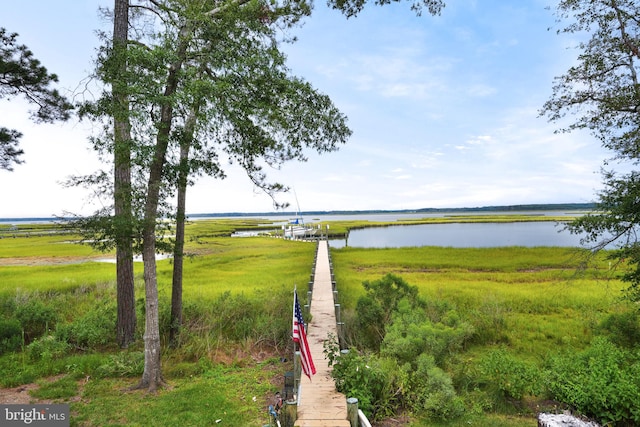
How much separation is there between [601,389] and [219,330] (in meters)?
9.36

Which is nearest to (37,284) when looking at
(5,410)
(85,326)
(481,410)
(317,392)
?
(85,326)

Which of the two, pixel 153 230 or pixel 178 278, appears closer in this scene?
pixel 153 230

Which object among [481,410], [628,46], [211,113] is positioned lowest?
[481,410]

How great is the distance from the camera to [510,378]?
724 centimetres

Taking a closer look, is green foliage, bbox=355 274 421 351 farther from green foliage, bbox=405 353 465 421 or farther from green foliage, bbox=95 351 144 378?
green foliage, bbox=95 351 144 378

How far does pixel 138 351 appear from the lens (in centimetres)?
880

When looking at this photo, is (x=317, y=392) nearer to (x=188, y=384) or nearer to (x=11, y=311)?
(x=188, y=384)

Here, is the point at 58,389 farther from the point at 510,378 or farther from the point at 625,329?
the point at 625,329

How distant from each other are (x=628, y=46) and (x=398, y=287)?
9696 mm

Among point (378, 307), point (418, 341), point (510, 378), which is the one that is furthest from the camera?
point (378, 307)

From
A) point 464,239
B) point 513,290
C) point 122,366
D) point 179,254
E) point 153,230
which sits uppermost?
point 153,230

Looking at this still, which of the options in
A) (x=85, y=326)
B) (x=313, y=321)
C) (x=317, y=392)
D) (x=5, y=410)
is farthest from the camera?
(x=313, y=321)

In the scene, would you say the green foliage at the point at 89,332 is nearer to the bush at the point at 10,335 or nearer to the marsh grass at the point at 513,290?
the bush at the point at 10,335

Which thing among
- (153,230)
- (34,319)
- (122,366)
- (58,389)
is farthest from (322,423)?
(34,319)
